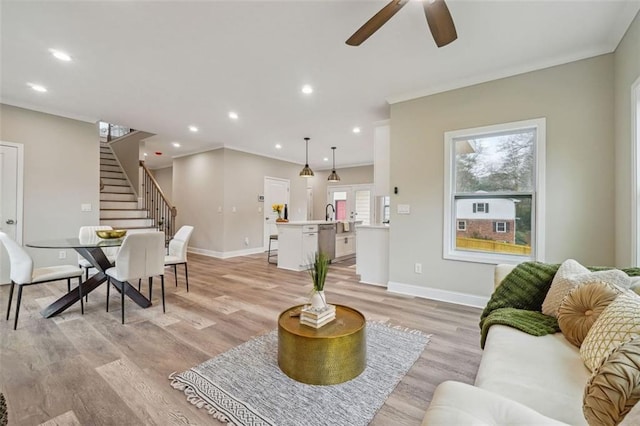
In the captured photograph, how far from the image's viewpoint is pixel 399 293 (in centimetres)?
372

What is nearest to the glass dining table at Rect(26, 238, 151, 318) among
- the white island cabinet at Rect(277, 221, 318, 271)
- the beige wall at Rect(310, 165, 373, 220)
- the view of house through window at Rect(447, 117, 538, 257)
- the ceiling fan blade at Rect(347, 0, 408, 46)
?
the white island cabinet at Rect(277, 221, 318, 271)

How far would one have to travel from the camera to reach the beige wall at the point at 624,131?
2.16 m

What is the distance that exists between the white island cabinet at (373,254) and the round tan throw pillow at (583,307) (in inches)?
100

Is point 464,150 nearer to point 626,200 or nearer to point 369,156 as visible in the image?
point 626,200

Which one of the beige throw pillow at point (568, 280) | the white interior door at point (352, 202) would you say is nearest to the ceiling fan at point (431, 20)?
the beige throw pillow at point (568, 280)

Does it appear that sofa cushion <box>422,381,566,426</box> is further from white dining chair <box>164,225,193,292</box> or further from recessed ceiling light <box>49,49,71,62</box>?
recessed ceiling light <box>49,49,71,62</box>

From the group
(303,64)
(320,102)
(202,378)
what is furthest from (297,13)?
(202,378)

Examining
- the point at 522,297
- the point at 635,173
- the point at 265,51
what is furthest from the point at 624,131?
the point at 265,51

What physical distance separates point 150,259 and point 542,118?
434 centimetres

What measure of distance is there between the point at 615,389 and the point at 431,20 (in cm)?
196

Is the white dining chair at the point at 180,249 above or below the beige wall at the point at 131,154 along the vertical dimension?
below

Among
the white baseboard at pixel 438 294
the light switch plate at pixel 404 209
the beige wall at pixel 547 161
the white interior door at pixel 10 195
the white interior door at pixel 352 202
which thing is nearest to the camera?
the beige wall at pixel 547 161

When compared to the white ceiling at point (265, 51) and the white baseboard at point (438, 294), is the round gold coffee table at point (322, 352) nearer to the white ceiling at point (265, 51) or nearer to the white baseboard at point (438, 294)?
the white baseboard at point (438, 294)

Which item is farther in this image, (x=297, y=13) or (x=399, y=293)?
(x=399, y=293)
